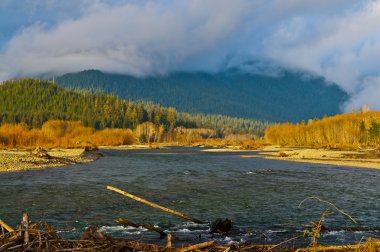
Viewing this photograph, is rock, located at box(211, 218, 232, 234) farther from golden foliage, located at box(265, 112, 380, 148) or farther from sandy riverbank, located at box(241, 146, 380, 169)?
golden foliage, located at box(265, 112, 380, 148)

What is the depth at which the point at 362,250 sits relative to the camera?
8289 mm

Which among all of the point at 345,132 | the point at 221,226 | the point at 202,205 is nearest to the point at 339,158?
the point at 202,205

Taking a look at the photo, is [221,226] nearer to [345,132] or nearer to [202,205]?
[202,205]

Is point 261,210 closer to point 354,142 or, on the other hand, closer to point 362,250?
point 362,250

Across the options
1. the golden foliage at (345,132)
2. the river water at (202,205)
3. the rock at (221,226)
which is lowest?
the river water at (202,205)

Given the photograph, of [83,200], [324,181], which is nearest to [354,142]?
[324,181]

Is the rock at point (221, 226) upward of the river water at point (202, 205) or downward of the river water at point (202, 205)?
upward

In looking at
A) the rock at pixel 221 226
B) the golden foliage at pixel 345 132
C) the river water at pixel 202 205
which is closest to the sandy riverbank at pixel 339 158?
the river water at pixel 202 205

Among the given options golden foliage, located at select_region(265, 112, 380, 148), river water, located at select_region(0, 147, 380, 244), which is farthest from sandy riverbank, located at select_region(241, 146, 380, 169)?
golden foliage, located at select_region(265, 112, 380, 148)

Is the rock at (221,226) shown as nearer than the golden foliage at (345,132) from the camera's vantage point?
Yes

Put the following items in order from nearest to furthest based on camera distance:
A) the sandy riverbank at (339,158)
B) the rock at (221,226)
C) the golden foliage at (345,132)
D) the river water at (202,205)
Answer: the rock at (221,226), the river water at (202,205), the sandy riverbank at (339,158), the golden foliage at (345,132)

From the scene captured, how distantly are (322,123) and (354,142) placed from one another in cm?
2738

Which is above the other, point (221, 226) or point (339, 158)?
point (339, 158)

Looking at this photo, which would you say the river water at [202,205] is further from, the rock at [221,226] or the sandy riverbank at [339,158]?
the sandy riverbank at [339,158]
